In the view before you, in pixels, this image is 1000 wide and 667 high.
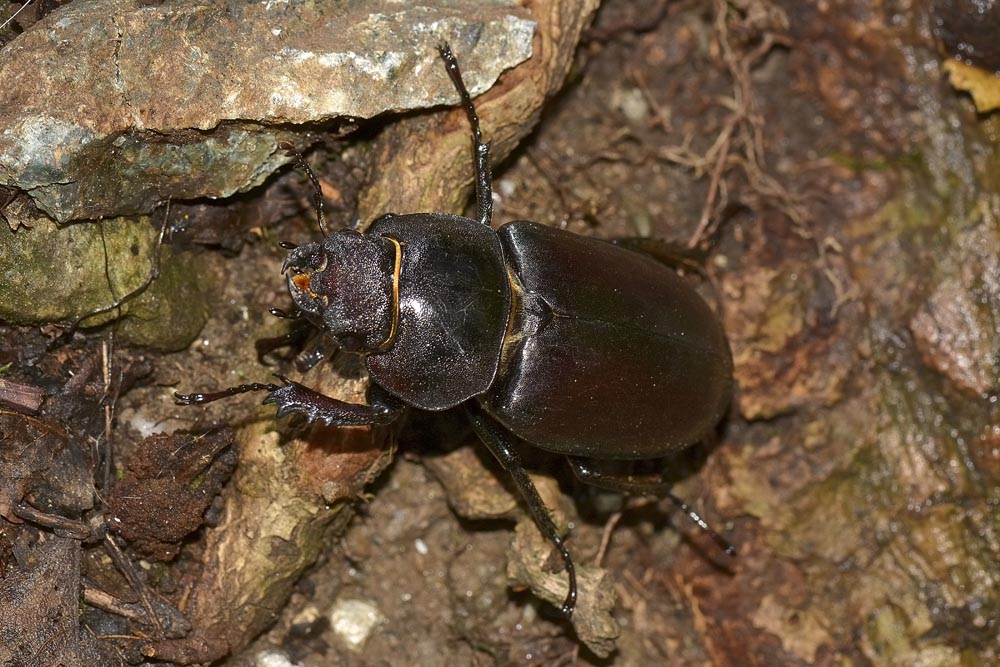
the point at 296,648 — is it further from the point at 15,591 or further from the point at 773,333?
the point at 773,333

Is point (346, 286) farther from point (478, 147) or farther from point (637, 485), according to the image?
point (637, 485)

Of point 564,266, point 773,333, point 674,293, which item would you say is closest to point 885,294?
point 773,333

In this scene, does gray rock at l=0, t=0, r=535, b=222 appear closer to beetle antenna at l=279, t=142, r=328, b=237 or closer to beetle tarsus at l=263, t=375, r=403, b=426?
beetle antenna at l=279, t=142, r=328, b=237

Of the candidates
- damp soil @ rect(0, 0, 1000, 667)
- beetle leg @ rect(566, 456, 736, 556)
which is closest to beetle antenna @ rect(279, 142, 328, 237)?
damp soil @ rect(0, 0, 1000, 667)

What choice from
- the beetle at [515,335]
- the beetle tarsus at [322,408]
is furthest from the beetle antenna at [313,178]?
the beetle tarsus at [322,408]

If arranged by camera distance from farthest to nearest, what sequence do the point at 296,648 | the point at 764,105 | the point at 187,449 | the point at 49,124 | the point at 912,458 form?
1. the point at 764,105
2. the point at 912,458
3. the point at 296,648
4. the point at 187,449
5. the point at 49,124

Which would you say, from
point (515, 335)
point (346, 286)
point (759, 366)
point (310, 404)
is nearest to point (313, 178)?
point (346, 286)

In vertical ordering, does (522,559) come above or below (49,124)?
below
